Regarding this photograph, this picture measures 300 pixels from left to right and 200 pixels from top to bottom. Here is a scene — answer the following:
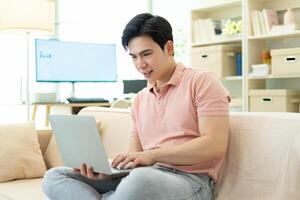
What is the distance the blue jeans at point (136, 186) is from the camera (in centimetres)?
145

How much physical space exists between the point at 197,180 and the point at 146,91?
48 cm

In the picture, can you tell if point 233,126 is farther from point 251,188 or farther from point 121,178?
point 121,178

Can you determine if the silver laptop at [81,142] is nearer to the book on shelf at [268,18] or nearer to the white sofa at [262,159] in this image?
the white sofa at [262,159]

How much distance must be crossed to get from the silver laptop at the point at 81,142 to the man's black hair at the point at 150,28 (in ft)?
1.32

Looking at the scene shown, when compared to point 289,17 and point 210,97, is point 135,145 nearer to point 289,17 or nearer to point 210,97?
point 210,97

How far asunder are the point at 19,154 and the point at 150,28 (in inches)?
44.9

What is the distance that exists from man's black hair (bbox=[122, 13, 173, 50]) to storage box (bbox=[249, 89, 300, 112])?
97.1 inches

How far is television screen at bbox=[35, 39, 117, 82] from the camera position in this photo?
15.0ft

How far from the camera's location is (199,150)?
1565 mm

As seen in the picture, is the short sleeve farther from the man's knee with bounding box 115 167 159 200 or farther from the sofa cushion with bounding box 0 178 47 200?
the sofa cushion with bounding box 0 178 47 200

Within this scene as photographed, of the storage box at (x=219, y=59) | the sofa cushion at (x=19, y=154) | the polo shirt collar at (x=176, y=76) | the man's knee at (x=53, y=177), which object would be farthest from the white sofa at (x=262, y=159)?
the storage box at (x=219, y=59)

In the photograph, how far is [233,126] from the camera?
172cm

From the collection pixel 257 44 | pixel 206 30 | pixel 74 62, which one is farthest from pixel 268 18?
pixel 74 62

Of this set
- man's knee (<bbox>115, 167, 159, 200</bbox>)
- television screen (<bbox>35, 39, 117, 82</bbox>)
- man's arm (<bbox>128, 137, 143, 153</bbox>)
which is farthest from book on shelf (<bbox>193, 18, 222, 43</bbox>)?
man's knee (<bbox>115, 167, 159, 200</bbox>)
